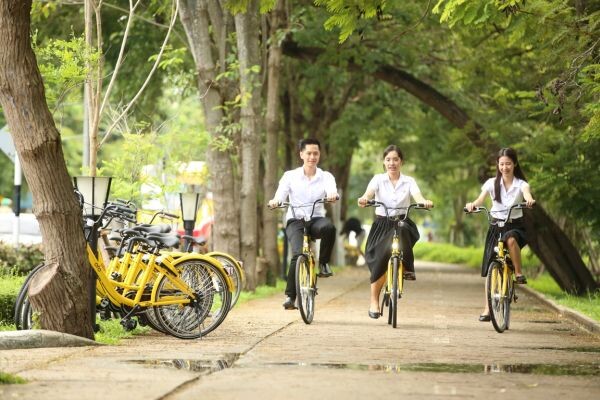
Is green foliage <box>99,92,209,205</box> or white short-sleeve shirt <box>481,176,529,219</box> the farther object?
green foliage <box>99,92,209,205</box>

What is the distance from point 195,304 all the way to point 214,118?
362 inches

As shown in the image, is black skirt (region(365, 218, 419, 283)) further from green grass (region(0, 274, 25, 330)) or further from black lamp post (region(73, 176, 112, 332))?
green grass (region(0, 274, 25, 330))

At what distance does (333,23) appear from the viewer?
12.8 meters

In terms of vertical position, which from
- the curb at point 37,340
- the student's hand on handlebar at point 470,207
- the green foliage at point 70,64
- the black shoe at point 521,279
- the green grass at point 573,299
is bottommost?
the green grass at point 573,299

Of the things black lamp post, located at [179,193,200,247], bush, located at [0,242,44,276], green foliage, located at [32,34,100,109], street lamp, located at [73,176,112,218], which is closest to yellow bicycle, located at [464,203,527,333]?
street lamp, located at [73,176,112,218]

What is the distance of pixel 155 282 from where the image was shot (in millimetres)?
12359

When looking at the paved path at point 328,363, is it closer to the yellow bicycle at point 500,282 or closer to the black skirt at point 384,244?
the yellow bicycle at point 500,282

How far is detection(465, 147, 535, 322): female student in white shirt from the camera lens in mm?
14828

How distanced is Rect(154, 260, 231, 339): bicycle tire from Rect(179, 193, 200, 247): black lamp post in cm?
716

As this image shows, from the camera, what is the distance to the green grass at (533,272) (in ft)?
63.0

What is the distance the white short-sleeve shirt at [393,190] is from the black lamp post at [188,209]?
6.05 m

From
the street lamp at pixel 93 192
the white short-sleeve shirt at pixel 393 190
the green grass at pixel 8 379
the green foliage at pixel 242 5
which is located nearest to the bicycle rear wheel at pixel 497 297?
the white short-sleeve shirt at pixel 393 190

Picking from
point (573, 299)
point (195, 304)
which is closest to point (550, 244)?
point (573, 299)

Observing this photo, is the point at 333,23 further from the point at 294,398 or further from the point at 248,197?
the point at 248,197
